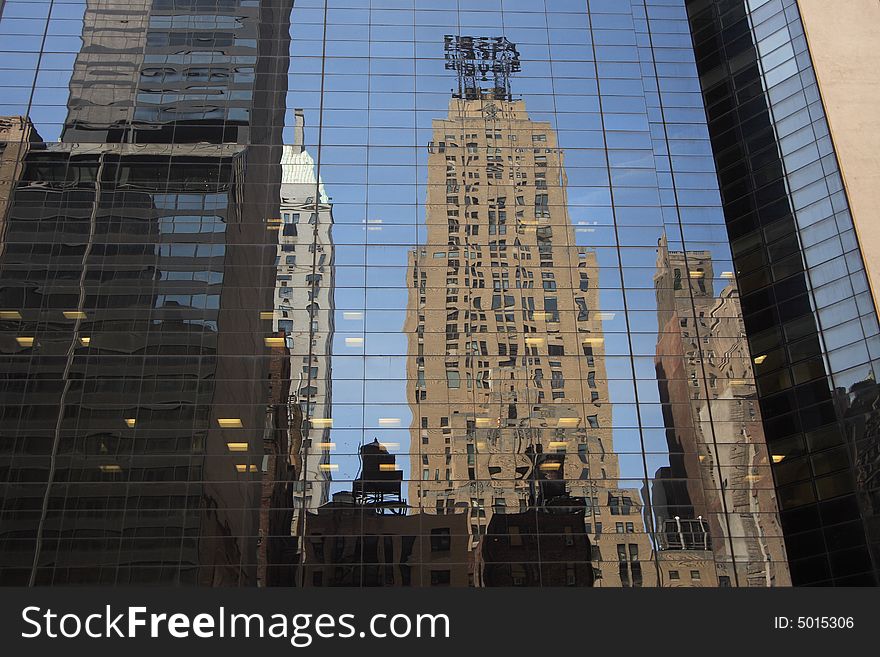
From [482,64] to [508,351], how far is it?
1864 cm

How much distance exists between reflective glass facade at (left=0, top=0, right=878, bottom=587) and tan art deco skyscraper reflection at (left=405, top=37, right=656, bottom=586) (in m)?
0.16

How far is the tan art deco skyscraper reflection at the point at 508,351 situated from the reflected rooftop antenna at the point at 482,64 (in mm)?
250

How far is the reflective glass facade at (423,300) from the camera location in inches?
1558

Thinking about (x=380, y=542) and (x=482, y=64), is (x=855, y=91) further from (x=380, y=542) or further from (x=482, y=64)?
(x=380, y=542)

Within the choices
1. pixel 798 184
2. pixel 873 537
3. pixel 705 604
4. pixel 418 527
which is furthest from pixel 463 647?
pixel 798 184

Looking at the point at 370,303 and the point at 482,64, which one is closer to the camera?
the point at 370,303

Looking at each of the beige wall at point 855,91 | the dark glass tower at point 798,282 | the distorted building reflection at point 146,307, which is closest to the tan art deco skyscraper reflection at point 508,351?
the distorted building reflection at point 146,307

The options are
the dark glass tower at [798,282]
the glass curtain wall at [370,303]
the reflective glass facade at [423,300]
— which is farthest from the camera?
the dark glass tower at [798,282]

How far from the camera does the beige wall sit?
44906mm

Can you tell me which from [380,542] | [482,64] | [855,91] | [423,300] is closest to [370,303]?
[423,300]

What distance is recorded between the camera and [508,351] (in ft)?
145

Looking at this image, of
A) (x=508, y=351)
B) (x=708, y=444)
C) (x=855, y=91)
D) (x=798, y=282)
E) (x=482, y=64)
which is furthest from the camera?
(x=482, y=64)

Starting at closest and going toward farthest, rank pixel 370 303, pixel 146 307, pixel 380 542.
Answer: pixel 380 542 → pixel 146 307 → pixel 370 303

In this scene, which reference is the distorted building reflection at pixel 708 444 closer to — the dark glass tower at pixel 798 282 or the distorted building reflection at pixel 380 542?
the dark glass tower at pixel 798 282
